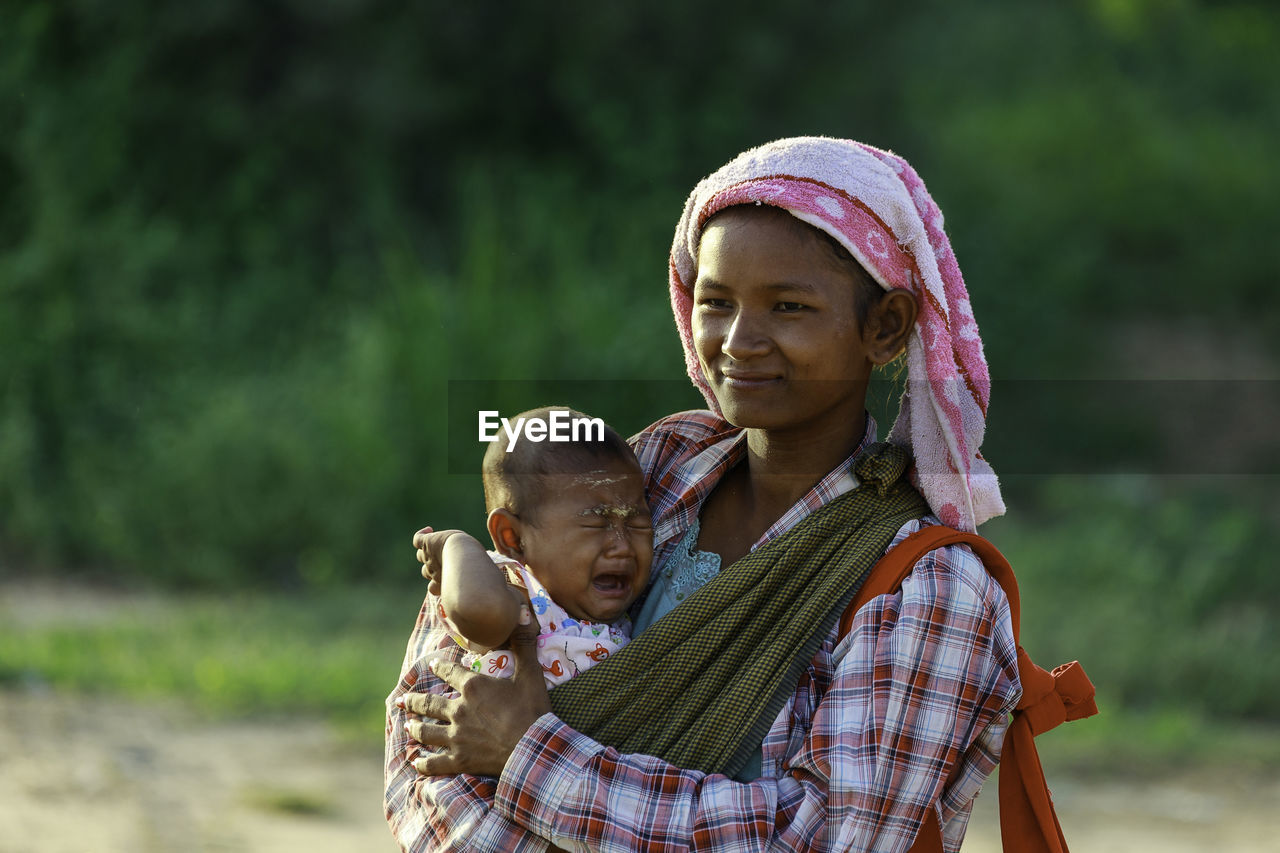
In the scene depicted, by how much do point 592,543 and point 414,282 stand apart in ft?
22.9

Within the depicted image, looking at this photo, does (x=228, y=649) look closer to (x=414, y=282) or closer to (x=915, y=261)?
(x=414, y=282)

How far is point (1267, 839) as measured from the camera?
497 centimetres

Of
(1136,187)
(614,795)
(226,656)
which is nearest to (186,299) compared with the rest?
(226,656)

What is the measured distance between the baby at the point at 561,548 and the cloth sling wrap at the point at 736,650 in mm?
116

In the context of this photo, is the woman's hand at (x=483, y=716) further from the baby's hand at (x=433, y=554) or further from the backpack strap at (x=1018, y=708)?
the backpack strap at (x=1018, y=708)

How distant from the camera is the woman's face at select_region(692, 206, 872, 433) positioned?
1.94 m

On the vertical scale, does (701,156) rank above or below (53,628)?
above

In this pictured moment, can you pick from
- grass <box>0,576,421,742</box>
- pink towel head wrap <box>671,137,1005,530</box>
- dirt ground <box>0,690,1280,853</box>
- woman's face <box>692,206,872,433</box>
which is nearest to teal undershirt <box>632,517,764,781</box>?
woman's face <box>692,206,872,433</box>

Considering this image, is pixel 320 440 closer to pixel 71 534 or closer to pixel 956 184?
pixel 71 534

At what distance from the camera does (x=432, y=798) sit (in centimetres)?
197

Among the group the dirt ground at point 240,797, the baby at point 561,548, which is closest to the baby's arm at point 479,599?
the baby at point 561,548

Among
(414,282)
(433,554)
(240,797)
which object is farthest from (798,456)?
(414,282)

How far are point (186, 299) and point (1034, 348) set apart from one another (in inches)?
238

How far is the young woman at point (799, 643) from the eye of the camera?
1.80 m
